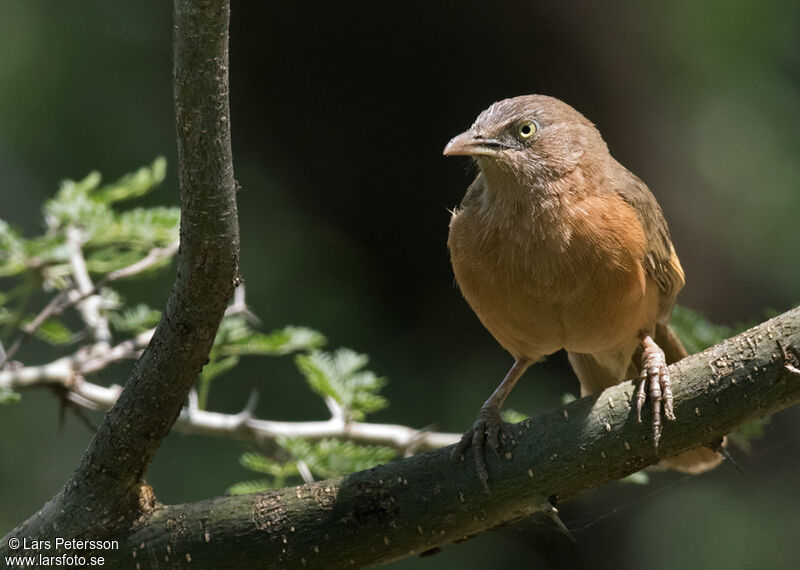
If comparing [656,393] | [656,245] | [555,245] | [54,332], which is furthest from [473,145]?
[54,332]

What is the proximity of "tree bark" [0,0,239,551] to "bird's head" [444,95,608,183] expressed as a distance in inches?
59.0

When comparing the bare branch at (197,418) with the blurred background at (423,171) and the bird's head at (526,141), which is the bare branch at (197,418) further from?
the blurred background at (423,171)

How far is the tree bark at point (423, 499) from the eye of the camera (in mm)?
2932

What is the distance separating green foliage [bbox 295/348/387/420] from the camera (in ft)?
13.0

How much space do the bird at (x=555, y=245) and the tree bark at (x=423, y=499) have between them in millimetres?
381

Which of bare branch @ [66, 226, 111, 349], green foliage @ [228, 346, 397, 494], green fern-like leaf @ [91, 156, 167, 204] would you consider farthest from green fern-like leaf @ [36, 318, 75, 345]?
green foliage @ [228, 346, 397, 494]

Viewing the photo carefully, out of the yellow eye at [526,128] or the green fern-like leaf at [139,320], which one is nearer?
the yellow eye at [526,128]

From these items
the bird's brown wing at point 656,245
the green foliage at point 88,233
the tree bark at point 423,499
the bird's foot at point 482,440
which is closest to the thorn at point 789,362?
the tree bark at point 423,499

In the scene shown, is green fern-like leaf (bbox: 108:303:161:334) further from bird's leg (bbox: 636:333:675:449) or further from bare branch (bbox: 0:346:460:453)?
bird's leg (bbox: 636:333:675:449)

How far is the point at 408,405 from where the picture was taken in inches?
276

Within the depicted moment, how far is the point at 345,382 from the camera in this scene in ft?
13.4

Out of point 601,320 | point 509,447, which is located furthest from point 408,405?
point 509,447

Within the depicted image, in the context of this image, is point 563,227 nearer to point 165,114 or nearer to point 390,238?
point 390,238

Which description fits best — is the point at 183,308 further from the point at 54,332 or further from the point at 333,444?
the point at 54,332
